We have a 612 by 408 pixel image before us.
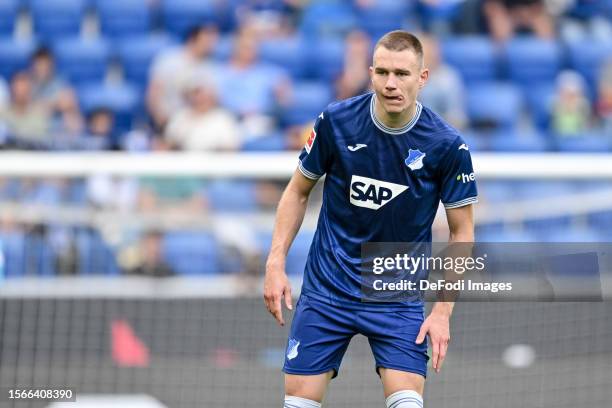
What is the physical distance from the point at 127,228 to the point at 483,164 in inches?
85.4

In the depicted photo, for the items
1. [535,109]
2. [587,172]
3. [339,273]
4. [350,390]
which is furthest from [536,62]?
[339,273]

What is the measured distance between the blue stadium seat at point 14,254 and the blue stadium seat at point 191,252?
0.84 meters

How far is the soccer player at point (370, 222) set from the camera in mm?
4605

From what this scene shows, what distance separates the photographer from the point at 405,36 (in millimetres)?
4441

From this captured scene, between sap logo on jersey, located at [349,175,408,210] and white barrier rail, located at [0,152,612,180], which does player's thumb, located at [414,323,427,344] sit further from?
white barrier rail, located at [0,152,612,180]

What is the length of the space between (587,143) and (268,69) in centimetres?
274

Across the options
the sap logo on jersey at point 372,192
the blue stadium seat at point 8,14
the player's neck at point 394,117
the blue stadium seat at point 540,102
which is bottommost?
the sap logo on jersey at point 372,192

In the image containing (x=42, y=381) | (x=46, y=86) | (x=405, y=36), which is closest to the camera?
(x=405, y=36)

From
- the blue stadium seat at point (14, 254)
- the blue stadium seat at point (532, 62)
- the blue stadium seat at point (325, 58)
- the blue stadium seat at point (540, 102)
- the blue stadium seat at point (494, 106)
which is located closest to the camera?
the blue stadium seat at point (14, 254)

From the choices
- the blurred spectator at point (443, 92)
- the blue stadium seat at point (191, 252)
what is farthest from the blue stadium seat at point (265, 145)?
the blue stadium seat at point (191, 252)

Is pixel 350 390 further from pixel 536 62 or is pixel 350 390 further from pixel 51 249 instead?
pixel 536 62

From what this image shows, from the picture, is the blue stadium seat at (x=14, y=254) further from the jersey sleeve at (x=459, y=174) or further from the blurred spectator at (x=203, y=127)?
the jersey sleeve at (x=459, y=174)

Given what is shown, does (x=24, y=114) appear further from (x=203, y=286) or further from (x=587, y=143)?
(x=587, y=143)

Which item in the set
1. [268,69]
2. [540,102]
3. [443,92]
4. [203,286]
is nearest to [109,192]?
[203,286]
